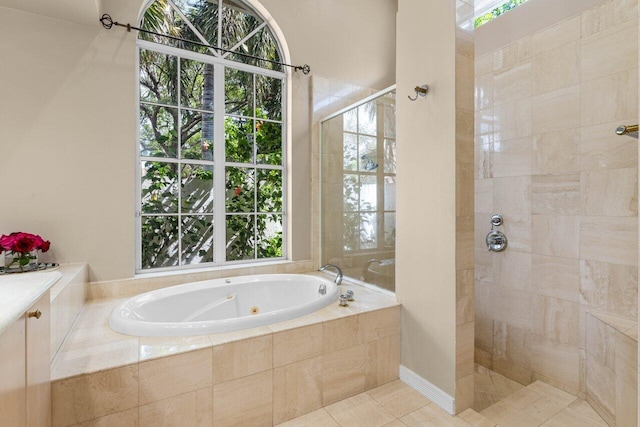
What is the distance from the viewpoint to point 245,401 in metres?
1.55

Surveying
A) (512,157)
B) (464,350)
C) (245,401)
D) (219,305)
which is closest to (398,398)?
(464,350)

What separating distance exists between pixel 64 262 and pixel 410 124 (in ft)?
7.93

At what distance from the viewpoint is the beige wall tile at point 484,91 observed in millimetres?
2459

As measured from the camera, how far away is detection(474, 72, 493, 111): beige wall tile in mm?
2459

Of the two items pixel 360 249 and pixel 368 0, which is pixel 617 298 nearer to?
pixel 360 249

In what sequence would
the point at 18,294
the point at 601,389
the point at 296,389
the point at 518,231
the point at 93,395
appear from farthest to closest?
the point at 518,231
the point at 601,389
the point at 296,389
the point at 93,395
the point at 18,294

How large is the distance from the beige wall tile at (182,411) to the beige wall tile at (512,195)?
222 centimetres

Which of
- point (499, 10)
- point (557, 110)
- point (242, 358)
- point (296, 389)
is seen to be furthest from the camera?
point (499, 10)

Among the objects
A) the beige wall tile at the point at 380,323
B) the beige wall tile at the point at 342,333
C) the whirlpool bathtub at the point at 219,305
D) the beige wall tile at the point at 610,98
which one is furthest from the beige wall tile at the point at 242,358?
the beige wall tile at the point at 610,98

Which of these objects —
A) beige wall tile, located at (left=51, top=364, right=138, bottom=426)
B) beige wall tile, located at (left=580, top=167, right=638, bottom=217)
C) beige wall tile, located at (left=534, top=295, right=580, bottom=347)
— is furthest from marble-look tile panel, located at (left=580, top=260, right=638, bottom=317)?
beige wall tile, located at (left=51, top=364, right=138, bottom=426)

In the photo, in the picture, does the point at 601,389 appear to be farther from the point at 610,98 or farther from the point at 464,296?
the point at 610,98

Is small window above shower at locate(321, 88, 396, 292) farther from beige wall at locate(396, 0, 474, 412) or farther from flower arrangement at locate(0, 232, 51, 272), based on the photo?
flower arrangement at locate(0, 232, 51, 272)

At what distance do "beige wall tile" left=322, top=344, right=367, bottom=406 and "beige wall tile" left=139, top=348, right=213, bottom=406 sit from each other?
62 cm

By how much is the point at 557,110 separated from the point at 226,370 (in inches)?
97.2
